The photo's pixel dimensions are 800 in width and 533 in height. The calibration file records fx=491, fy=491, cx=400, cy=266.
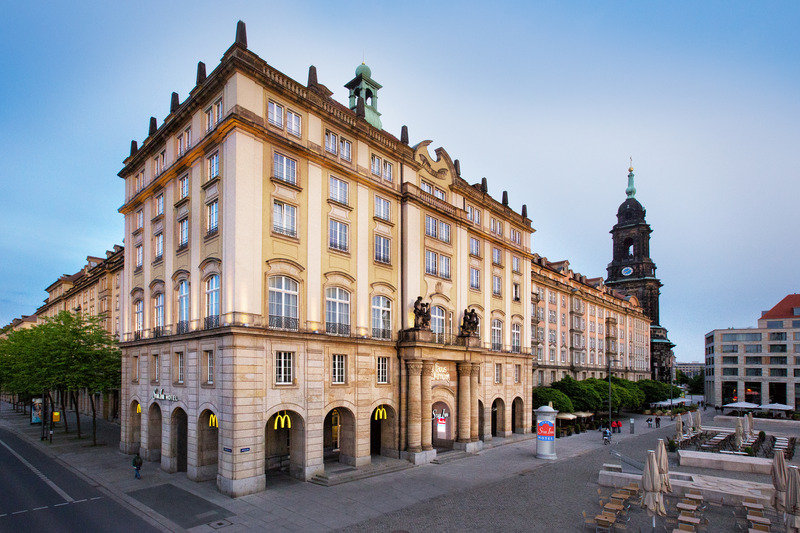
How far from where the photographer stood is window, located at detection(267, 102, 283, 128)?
1162 inches

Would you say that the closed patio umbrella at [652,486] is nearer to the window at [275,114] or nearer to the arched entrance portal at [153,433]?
the window at [275,114]

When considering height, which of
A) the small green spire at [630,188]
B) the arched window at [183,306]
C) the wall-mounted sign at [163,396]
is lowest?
the wall-mounted sign at [163,396]

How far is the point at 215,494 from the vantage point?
26.2 m

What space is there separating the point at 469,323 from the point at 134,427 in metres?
27.5

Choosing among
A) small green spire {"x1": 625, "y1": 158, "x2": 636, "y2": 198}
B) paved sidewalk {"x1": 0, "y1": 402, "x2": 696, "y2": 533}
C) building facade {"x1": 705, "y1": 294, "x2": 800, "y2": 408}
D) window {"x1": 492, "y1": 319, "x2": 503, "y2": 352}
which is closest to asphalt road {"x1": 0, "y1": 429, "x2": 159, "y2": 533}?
paved sidewalk {"x1": 0, "y1": 402, "x2": 696, "y2": 533}

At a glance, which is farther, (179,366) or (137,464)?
(179,366)

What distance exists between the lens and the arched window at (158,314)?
112ft

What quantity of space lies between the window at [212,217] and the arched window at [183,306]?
14.7 feet

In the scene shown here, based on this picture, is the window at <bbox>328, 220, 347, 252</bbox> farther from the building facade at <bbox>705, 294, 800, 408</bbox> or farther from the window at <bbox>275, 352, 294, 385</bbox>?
the building facade at <bbox>705, 294, 800, 408</bbox>

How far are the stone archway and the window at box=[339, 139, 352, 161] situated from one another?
18408 mm

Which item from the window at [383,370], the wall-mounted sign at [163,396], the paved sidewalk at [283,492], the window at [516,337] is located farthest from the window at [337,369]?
the window at [516,337]

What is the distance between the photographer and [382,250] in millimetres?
36500

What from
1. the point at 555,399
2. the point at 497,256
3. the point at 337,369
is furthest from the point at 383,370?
the point at 555,399

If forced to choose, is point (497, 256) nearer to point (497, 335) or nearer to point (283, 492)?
point (497, 335)
